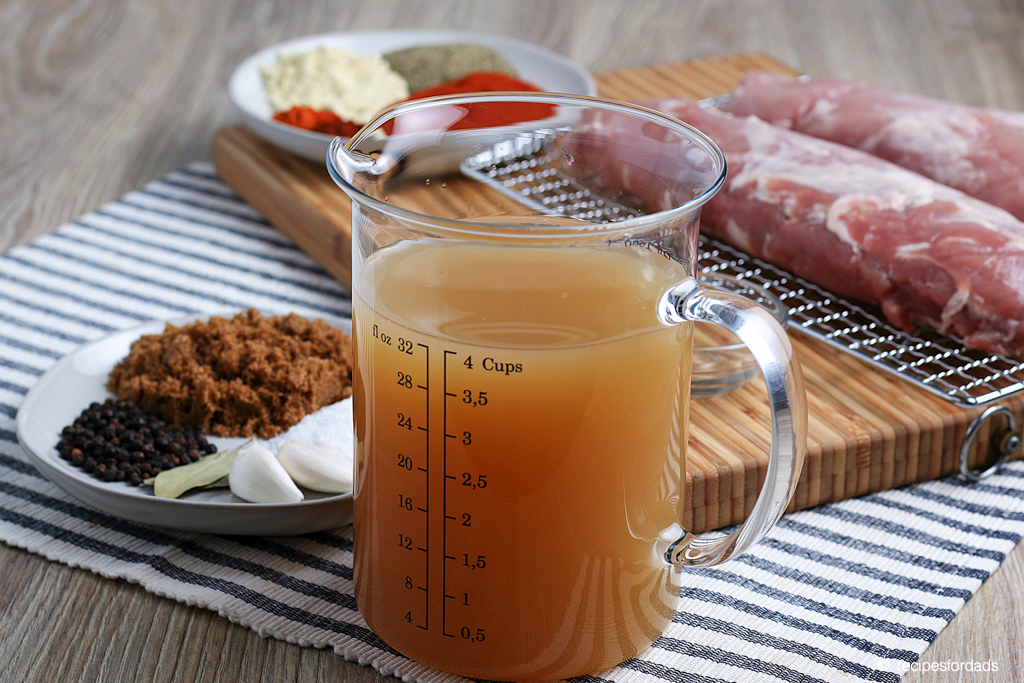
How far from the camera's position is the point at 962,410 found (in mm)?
1062

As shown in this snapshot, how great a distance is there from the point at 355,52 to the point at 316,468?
122 cm

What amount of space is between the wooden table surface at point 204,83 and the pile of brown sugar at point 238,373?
0.58 ft

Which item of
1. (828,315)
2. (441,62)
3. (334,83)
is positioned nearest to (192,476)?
(828,315)

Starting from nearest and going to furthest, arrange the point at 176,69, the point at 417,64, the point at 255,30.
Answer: the point at 417,64
the point at 176,69
the point at 255,30

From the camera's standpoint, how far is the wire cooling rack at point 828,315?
102 cm

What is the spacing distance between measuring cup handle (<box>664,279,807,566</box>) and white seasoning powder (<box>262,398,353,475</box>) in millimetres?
394

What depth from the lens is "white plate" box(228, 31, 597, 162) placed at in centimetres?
156

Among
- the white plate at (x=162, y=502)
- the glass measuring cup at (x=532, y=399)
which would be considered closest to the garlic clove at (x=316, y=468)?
the white plate at (x=162, y=502)

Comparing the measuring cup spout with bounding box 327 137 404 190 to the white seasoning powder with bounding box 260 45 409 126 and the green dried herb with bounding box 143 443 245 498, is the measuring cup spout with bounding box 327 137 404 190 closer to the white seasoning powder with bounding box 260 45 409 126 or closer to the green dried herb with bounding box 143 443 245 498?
the green dried herb with bounding box 143 443 245 498

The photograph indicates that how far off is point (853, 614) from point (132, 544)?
2.01ft

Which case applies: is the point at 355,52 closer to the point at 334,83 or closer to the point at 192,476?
the point at 334,83

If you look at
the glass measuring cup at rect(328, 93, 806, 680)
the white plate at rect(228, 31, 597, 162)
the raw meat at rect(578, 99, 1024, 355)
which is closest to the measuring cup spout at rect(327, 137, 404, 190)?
the glass measuring cup at rect(328, 93, 806, 680)

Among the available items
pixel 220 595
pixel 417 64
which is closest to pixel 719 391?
pixel 220 595

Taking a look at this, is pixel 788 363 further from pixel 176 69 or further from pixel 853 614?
pixel 176 69
